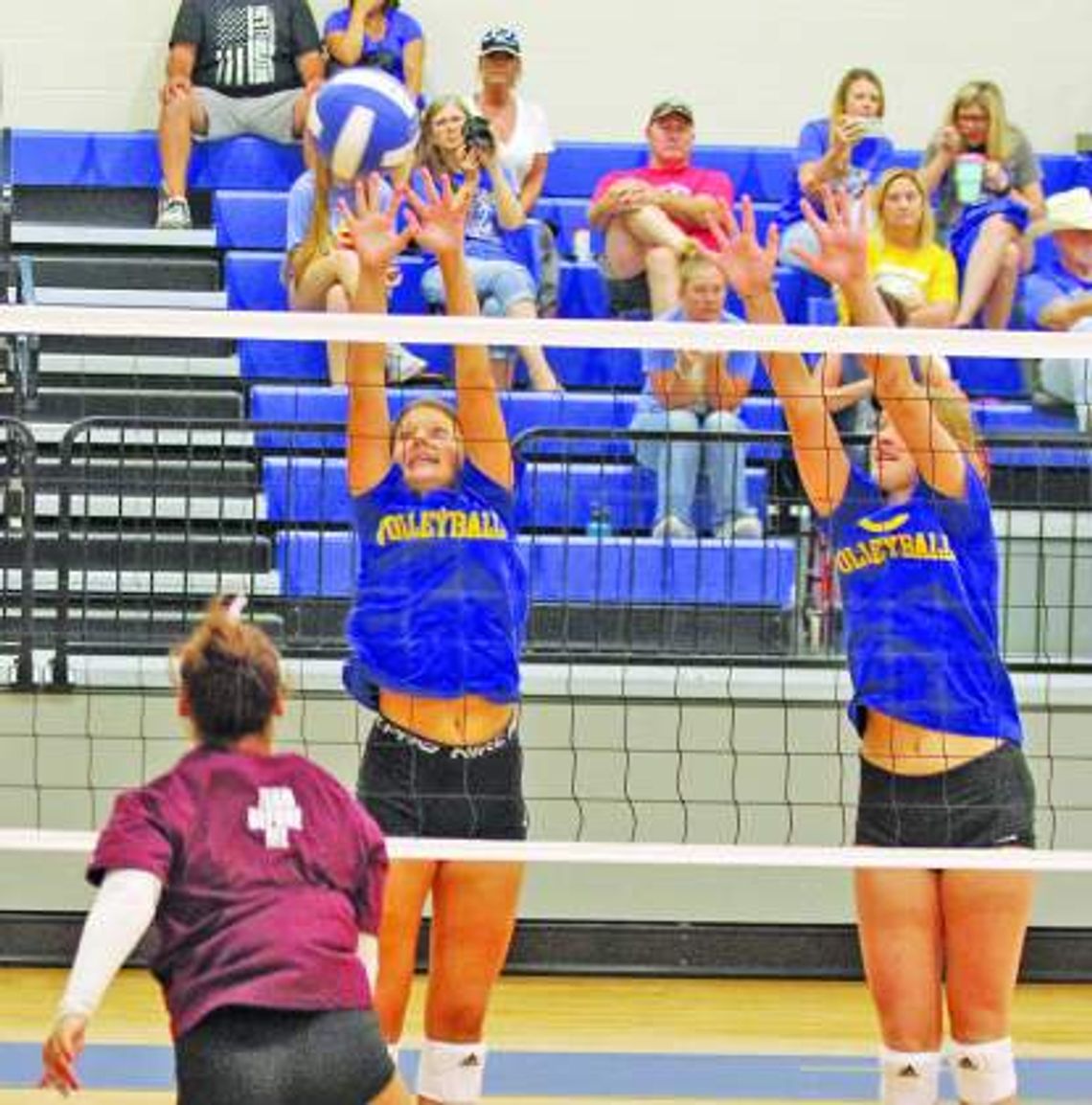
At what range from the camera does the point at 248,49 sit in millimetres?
12117

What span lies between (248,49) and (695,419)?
3434mm

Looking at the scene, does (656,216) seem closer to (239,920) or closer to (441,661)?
(441,661)

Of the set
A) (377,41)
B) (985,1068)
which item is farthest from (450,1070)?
(377,41)

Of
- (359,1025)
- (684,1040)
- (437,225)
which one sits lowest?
(684,1040)

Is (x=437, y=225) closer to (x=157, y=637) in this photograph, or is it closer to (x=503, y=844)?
(x=503, y=844)

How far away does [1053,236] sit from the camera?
36.9 feet

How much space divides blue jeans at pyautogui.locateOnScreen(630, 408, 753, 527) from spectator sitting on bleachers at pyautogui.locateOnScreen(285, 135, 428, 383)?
3.93ft

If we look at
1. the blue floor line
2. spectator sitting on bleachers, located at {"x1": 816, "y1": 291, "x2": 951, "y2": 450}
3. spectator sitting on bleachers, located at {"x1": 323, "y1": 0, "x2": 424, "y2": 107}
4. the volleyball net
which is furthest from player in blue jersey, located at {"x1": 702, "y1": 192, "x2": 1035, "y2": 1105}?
spectator sitting on bleachers, located at {"x1": 323, "y1": 0, "x2": 424, "y2": 107}

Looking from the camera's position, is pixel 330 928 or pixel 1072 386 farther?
pixel 1072 386

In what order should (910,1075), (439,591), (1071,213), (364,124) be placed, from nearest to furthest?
(910,1075) < (439,591) < (364,124) < (1071,213)

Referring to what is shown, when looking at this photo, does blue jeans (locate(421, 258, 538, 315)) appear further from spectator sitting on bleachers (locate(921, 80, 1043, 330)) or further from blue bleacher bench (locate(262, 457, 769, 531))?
spectator sitting on bleachers (locate(921, 80, 1043, 330))

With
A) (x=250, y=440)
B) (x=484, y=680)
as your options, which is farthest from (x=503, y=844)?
(x=250, y=440)

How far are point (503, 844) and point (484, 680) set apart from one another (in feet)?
1.22

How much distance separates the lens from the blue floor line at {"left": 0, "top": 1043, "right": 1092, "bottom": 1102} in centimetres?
777
